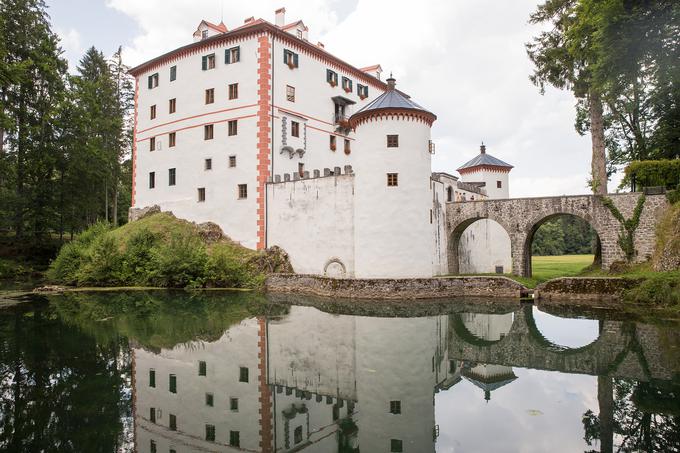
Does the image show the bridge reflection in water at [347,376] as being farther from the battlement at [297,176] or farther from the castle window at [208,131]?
the castle window at [208,131]

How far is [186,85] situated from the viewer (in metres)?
31.4

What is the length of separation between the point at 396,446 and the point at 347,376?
312 centimetres

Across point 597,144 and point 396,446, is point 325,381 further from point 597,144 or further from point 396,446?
point 597,144

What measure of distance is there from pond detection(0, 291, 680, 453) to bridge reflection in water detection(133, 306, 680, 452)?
0.04 meters

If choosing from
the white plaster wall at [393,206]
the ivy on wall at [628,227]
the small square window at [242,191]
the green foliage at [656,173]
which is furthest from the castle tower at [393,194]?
the green foliage at [656,173]

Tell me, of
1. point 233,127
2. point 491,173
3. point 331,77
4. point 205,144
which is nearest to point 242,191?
point 233,127

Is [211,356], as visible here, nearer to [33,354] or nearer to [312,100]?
[33,354]

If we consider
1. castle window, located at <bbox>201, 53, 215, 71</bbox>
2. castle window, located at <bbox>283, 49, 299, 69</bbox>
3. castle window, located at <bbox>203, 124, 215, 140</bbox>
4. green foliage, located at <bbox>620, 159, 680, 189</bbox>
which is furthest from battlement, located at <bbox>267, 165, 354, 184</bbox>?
green foliage, located at <bbox>620, 159, 680, 189</bbox>

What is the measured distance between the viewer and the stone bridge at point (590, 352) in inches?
371

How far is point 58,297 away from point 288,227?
11800mm

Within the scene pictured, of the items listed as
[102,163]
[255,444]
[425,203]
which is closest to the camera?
[255,444]

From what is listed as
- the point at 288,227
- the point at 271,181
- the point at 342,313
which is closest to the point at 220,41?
the point at 271,181

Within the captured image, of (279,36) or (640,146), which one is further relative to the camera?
(640,146)

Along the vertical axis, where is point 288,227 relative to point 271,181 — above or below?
below
